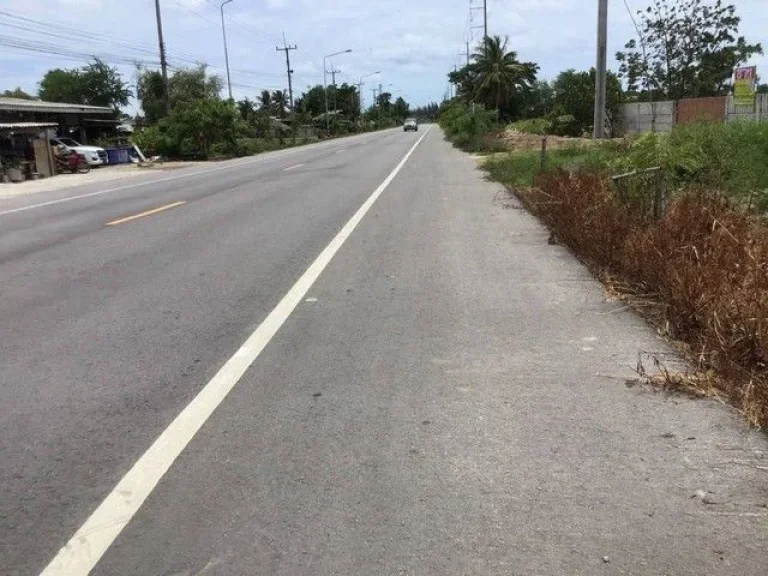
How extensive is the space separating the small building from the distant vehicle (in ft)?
3.53

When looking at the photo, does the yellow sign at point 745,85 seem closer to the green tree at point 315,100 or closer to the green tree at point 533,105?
the green tree at point 533,105

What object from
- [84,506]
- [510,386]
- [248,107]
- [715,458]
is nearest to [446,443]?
[510,386]

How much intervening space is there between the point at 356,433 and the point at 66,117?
46831 mm

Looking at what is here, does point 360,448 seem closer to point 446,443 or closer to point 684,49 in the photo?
point 446,443

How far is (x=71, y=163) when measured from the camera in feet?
111

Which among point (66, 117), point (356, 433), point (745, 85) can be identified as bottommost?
point (356, 433)

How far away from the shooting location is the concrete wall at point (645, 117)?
30.9 m

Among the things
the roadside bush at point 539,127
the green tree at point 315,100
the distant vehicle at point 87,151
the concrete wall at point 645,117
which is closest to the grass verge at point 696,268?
the concrete wall at point 645,117

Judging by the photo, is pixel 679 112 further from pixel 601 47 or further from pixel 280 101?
pixel 280 101

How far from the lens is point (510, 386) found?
464cm

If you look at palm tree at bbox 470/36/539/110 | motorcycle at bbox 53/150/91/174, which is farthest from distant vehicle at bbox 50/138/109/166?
palm tree at bbox 470/36/539/110

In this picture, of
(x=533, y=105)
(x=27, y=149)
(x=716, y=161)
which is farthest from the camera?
(x=533, y=105)

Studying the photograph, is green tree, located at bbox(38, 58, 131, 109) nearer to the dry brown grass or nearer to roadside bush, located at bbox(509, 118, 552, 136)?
roadside bush, located at bbox(509, 118, 552, 136)

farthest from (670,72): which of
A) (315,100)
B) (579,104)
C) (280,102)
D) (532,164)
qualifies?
(315,100)
